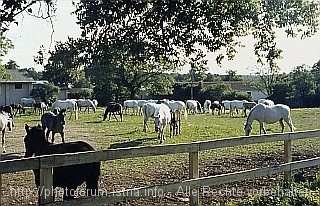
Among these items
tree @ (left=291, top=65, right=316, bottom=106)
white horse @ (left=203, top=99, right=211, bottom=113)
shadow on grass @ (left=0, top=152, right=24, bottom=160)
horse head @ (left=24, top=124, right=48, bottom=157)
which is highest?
tree @ (left=291, top=65, right=316, bottom=106)

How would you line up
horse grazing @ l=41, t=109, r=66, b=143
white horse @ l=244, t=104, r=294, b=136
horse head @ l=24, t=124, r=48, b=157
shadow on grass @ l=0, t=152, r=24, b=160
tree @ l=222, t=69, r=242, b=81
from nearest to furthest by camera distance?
horse head @ l=24, t=124, r=48, b=157 → shadow on grass @ l=0, t=152, r=24, b=160 → horse grazing @ l=41, t=109, r=66, b=143 → white horse @ l=244, t=104, r=294, b=136 → tree @ l=222, t=69, r=242, b=81

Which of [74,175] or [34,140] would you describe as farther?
[34,140]

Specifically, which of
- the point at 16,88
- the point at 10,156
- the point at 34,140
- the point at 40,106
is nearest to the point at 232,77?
the point at 16,88

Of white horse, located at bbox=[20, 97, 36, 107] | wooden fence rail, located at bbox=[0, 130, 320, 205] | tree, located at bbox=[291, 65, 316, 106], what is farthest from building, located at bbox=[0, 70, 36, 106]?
wooden fence rail, located at bbox=[0, 130, 320, 205]

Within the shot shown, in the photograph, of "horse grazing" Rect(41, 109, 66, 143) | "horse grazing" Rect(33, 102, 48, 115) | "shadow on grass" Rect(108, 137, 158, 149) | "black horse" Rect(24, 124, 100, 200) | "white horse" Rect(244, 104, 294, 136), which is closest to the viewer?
"black horse" Rect(24, 124, 100, 200)

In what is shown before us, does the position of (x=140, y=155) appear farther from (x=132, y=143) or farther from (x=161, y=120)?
(x=161, y=120)

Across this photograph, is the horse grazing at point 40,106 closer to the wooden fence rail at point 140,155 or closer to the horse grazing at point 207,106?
the horse grazing at point 207,106

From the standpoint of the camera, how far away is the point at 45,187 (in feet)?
16.0

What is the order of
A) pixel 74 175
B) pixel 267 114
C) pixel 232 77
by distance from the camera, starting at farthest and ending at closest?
pixel 232 77
pixel 267 114
pixel 74 175

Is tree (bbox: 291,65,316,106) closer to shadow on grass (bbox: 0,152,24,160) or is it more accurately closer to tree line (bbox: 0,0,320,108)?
shadow on grass (bbox: 0,152,24,160)

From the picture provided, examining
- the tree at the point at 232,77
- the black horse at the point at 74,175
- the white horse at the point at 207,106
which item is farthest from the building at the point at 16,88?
the black horse at the point at 74,175

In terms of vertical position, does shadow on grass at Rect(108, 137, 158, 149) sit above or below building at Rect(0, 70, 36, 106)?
below

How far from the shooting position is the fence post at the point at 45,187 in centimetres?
486

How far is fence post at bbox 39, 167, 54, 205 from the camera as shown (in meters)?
4.86
